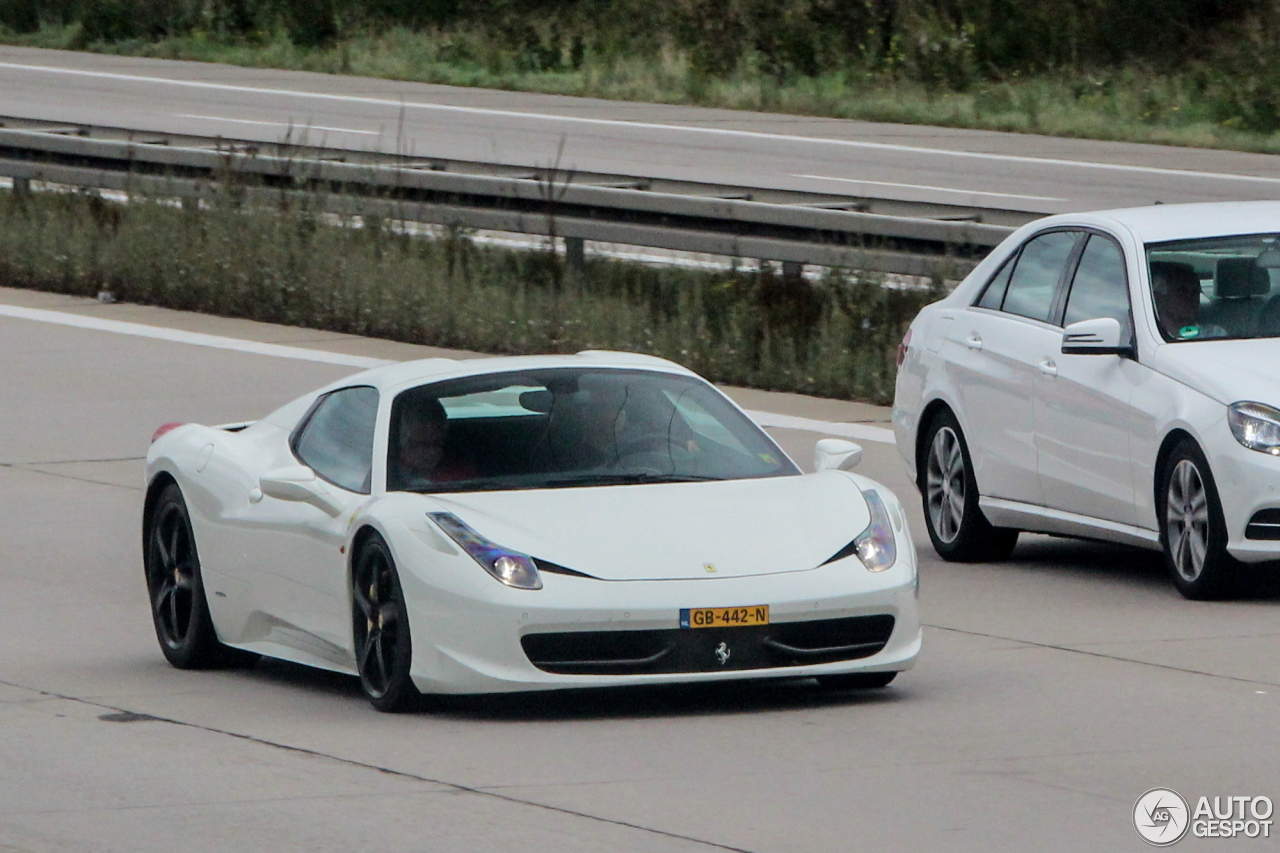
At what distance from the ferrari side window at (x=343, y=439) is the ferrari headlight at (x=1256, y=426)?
3066 mm

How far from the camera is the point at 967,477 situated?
36.5 ft

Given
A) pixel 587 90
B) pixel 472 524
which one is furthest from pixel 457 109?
pixel 472 524

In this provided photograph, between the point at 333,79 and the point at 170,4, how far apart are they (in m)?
7.74

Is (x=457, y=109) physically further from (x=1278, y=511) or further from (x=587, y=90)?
(x=1278, y=511)

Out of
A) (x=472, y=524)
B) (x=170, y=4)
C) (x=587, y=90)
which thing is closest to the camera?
(x=472, y=524)

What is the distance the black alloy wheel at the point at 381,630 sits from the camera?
7871 mm

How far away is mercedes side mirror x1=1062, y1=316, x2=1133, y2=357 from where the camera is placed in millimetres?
10227

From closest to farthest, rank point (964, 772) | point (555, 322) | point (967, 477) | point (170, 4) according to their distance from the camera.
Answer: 1. point (964, 772)
2. point (967, 477)
3. point (555, 322)
4. point (170, 4)

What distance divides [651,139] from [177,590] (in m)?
23.1

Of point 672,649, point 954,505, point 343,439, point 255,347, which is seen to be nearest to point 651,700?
point 672,649

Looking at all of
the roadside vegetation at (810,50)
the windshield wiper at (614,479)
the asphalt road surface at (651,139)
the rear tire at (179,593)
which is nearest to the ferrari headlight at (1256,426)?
the windshield wiper at (614,479)

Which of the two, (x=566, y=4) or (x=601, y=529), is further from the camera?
(x=566, y=4)

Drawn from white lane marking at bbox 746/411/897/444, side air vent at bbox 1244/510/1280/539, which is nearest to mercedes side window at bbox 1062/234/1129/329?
side air vent at bbox 1244/510/1280/539

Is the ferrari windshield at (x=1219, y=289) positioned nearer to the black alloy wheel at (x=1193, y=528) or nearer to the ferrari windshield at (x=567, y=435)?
the black alloy wheel at (x=1193, y=528)
